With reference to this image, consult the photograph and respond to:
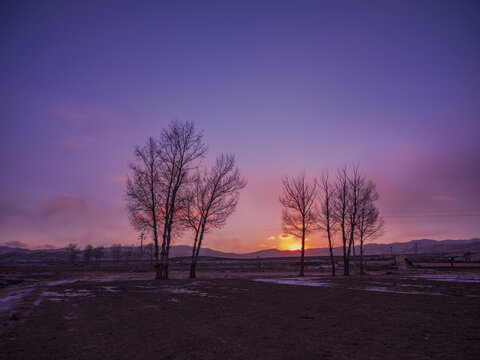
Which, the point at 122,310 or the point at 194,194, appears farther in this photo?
the point at 194,194

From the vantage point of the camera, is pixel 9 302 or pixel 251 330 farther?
pixel 9 302

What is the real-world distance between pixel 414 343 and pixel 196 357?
14.0ft

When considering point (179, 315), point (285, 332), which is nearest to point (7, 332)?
point (179, 315)

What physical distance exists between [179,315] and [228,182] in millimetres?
25521

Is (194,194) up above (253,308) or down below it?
above

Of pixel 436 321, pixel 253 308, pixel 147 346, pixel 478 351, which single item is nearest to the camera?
pixel 478 351

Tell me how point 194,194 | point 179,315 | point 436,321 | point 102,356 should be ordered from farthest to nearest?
point 194,194
point 179,315
point 436,321
point 102,356

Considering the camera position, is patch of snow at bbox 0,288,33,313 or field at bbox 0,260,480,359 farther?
patch of snow at bbox 0,288,33,313

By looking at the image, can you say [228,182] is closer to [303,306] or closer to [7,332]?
[303,306]

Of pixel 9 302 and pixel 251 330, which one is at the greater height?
pixel 251 330

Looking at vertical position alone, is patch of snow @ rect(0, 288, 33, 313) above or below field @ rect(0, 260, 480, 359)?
below

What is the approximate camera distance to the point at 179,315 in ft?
31.2

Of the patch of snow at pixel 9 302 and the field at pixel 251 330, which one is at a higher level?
the field at pixel 251 330

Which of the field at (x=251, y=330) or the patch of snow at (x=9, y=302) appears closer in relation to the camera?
the field at (x=251, y=330)
